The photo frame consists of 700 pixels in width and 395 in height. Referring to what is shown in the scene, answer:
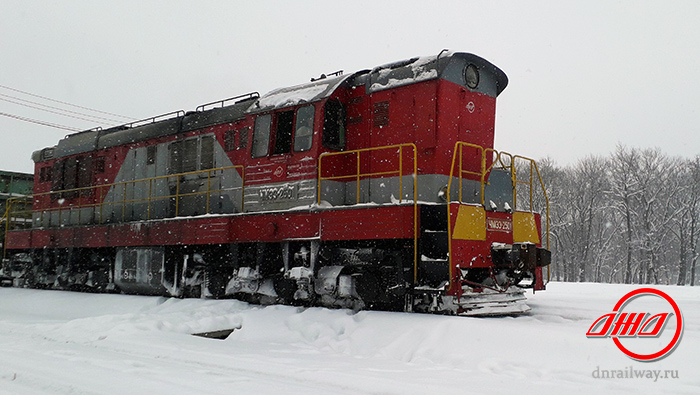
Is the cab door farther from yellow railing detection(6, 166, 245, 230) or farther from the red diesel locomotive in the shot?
yellow railing detection(6, 166, 245, 230)

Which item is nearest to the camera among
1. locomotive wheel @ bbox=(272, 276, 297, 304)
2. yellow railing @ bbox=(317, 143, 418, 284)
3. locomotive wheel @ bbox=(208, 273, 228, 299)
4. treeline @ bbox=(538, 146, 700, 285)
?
yellow railing @ bbox=(317, 143, 418, 284)

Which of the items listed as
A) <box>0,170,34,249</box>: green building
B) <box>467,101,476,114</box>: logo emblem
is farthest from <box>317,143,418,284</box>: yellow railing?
<box>0,170,34,249</box>: green building

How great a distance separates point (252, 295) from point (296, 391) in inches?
230

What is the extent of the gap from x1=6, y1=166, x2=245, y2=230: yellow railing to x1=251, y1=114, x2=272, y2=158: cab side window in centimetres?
41

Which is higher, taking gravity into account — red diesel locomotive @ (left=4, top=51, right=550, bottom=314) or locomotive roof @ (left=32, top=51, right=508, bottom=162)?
locomotive roof @ (left=32, top=51, right=508, bottom=162)

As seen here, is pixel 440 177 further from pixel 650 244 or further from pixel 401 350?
pixel 650 244

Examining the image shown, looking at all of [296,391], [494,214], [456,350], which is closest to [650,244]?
[494,214]

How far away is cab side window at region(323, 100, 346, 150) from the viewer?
895cm

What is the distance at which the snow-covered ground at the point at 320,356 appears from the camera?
4.52 meters

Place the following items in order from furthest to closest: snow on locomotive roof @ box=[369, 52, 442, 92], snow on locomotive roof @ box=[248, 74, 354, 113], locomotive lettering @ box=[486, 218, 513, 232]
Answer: snow on locomotive roof @ box=[248, 74, 354, 113] → snow on locomotive roof @ box=[369, 52, 442, 92] → locomotive lettering @ box=[486, 218, 513, 232]

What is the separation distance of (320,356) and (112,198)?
938 centimetres

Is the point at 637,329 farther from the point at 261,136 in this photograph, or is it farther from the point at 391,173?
the point at 261,136

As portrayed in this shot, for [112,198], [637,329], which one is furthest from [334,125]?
[112,198]

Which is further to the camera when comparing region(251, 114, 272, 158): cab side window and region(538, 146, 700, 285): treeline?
region(538, 146, 700, 285): treeline
